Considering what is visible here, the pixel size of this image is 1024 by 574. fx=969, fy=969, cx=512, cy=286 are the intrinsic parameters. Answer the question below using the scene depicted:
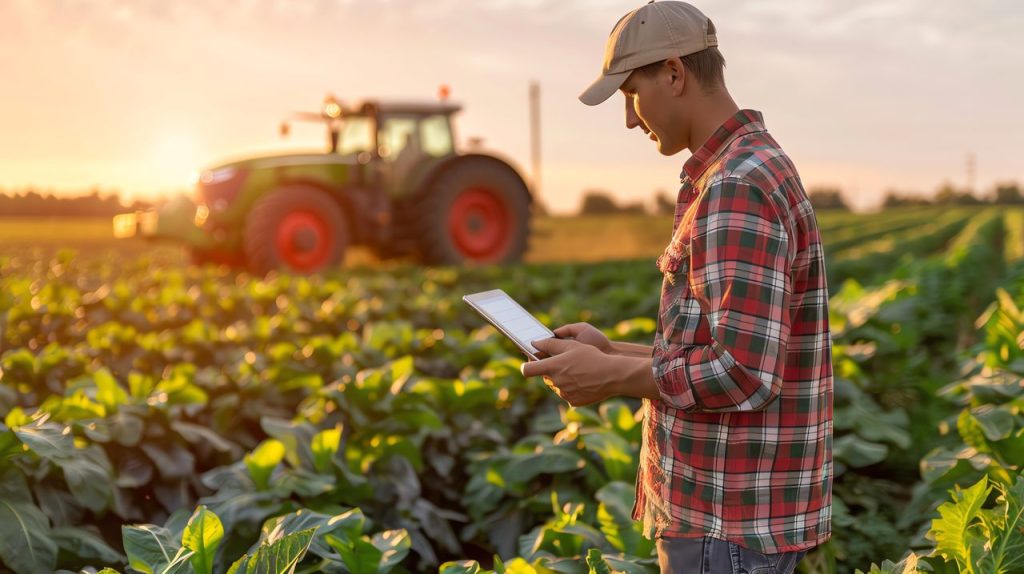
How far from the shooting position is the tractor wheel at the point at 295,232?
449 inches

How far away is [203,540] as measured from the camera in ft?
7.14

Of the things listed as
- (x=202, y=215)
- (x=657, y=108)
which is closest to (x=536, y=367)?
(x=657, y=108)

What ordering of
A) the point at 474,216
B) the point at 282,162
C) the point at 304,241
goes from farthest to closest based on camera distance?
the point at 474,216 → the point at 282,162 → the point at 304,241

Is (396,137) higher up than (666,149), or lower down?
higher up

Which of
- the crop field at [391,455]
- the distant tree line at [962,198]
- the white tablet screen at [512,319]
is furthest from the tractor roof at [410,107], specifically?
the distant tree line at [962,198]

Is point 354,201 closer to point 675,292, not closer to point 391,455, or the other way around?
point 391,455

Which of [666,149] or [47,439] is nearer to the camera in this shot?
[666,149]

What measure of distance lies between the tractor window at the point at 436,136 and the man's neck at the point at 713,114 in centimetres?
1117

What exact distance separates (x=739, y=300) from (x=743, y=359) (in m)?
0.10

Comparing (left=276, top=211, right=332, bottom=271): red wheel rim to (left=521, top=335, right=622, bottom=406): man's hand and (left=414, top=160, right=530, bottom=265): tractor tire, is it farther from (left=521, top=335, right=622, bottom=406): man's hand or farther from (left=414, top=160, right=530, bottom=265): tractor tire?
(left=521, top=335, right=622, bottom=406): man's hand

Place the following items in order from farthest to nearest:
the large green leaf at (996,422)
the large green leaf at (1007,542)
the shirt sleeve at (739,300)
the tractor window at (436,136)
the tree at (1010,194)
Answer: the tree at (1010,194), the tractor window at (436,136), the large green leaf at (996,422), the large green leaf at (1007,542), the shirt sleeve at (739,300)

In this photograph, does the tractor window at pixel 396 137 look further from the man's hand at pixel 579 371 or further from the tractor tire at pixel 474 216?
the man's hand at pixel 579 371

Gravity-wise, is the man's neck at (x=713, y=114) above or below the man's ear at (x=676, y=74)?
below

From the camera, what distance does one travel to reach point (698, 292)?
5.51ft
